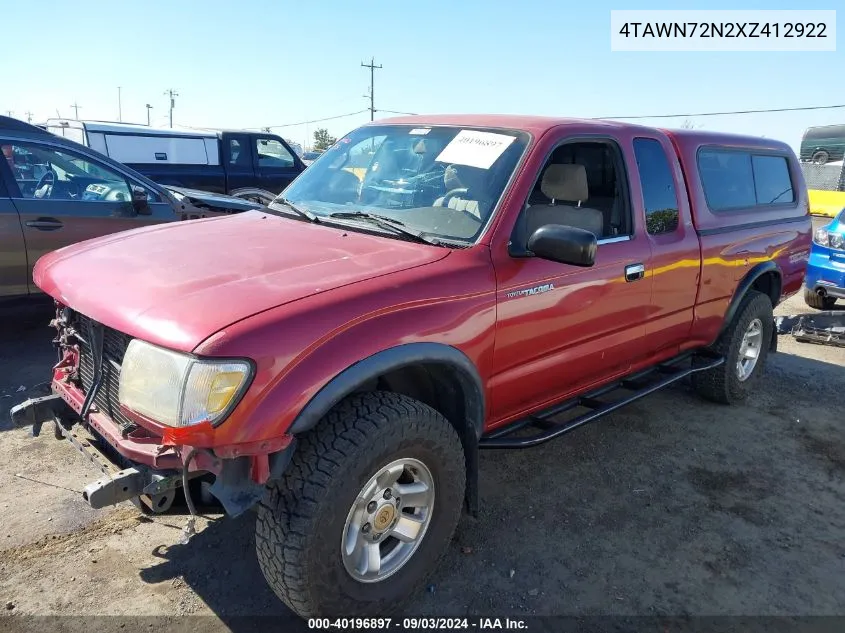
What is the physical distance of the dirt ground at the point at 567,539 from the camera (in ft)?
9.06

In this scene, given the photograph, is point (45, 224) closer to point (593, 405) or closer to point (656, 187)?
point (593, 405)

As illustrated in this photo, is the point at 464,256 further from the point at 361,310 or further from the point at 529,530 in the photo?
the point at 529,530

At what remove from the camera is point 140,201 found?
5.75 metres

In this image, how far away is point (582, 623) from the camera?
269cm

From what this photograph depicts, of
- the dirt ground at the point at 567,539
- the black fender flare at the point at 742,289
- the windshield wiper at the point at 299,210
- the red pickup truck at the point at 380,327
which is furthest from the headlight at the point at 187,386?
the black fender flare at the point at 742,289

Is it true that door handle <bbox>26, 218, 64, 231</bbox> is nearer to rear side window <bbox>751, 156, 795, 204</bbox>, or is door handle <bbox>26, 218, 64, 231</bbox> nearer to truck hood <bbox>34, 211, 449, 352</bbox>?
truck hood <bbox>34, 211, 449, 352</bbox>

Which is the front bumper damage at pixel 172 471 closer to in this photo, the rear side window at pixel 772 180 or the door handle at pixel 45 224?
the door handle at pixel 45 224

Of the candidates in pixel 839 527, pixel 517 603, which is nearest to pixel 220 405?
pixel 517 603

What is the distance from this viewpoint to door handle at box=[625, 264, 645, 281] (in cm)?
355

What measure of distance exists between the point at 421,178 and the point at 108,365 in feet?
5.57

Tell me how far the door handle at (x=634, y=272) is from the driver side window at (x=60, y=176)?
4.51 metres

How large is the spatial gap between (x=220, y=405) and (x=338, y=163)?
2.15m

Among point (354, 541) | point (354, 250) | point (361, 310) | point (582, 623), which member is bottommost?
point (582, 623)

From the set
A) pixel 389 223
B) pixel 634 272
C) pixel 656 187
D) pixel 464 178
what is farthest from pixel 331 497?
pixel 656 187
